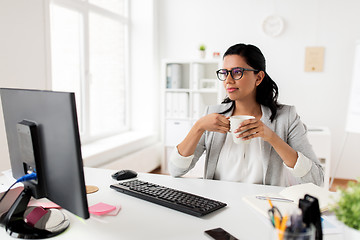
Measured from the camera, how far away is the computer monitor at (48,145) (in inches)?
31.8

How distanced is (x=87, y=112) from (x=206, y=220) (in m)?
2.73

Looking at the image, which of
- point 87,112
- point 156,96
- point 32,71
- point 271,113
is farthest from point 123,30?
point 271,113

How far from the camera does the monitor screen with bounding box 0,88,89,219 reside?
0.81 m

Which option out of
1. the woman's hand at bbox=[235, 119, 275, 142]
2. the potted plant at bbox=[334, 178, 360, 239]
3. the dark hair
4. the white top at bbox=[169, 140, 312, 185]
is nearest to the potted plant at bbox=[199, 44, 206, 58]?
the dark hair

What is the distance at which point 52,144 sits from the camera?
0.88m

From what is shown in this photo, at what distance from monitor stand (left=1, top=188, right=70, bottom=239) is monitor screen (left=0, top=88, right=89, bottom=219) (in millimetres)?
69

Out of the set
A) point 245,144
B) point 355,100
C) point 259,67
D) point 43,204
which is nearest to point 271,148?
point 245,144

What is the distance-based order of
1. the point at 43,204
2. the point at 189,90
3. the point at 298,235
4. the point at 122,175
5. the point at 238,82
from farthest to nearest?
the point at 189,90 < the point at 238,82 < the point at 122,175 < the point at 43,204 < the point at 298,235

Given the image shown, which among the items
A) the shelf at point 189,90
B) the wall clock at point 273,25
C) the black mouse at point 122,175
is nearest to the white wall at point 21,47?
the black mouse at point 122,175

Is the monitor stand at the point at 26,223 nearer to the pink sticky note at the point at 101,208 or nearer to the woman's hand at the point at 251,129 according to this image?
the pink sticky note at the point at 101,208

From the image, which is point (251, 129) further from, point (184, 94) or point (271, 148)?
point (184, 94)

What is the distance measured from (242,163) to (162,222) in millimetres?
696

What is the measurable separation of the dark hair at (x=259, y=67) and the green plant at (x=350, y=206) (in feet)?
3.16

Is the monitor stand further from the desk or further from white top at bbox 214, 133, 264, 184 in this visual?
white top at bbox 214, 133, 264, 184
